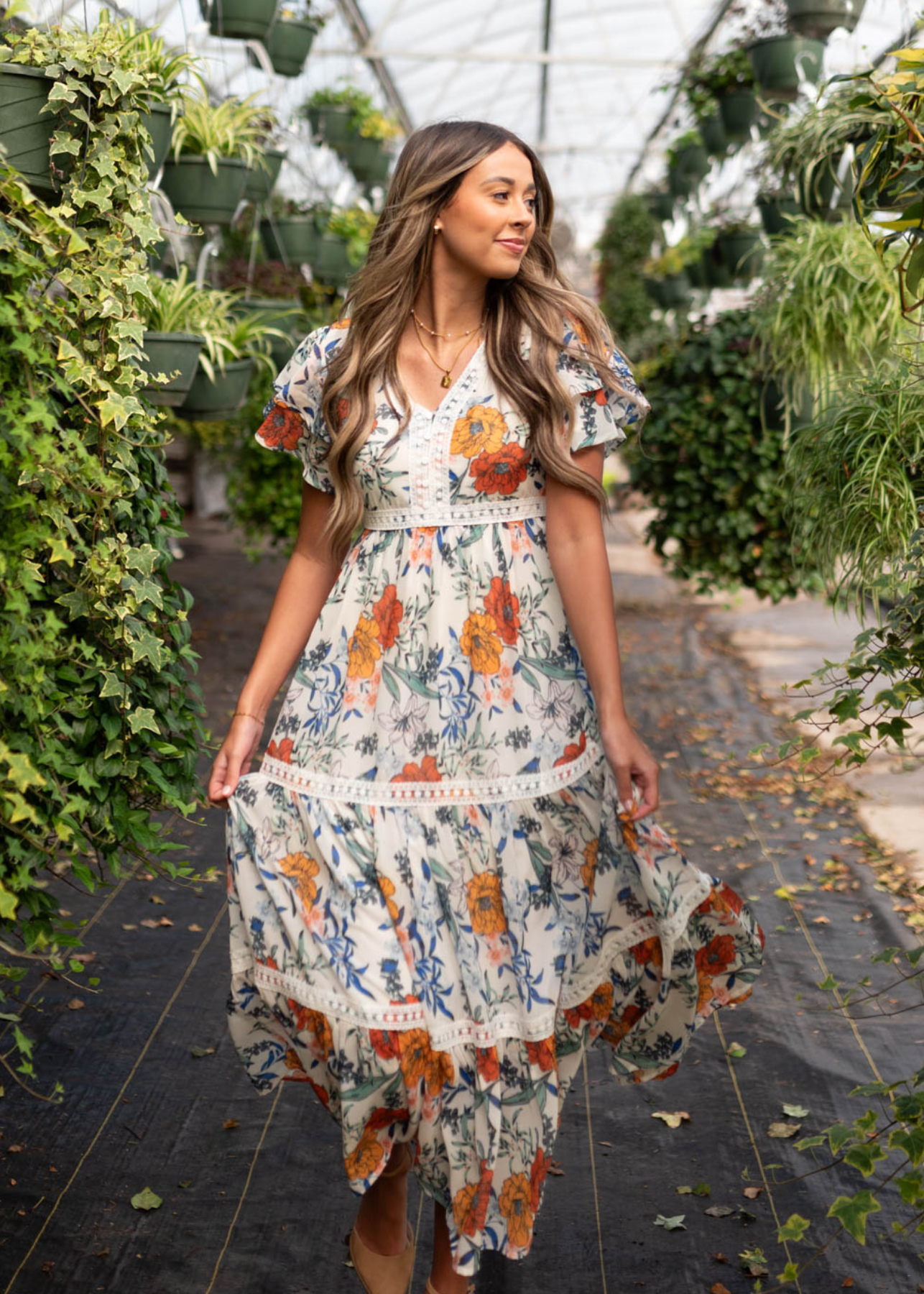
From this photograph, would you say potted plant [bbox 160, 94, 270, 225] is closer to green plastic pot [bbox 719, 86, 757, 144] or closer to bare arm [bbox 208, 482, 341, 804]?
bare arm [bbox 208, 482, 341, 804]

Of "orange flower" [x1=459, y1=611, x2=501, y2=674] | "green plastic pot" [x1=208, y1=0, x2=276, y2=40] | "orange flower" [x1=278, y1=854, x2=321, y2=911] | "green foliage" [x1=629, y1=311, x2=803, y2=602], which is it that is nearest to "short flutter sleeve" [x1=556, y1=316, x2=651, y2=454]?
"orange flower" [x1=459, y1=611, x2=501, y2=674]

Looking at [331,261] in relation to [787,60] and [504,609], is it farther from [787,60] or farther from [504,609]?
[504,609]

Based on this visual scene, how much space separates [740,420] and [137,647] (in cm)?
349

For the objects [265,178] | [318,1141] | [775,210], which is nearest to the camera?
[318,1141]

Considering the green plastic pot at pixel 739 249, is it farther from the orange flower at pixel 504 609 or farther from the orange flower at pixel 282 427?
the orange flower at pixel 504 609

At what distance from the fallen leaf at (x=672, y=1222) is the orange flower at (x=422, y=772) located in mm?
918

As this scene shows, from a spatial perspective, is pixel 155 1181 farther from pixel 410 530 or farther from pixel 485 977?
pixel 410 530

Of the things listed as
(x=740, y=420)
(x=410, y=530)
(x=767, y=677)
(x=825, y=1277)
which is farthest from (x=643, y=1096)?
(x=767, y=677)

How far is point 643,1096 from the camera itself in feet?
8.65

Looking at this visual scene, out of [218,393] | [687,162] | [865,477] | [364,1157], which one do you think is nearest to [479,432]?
[364,1157]

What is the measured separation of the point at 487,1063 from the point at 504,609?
583 mm

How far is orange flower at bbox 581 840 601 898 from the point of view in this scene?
1846mm

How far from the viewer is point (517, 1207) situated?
5.75 ft

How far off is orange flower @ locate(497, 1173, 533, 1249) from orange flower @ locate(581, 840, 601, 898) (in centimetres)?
38
